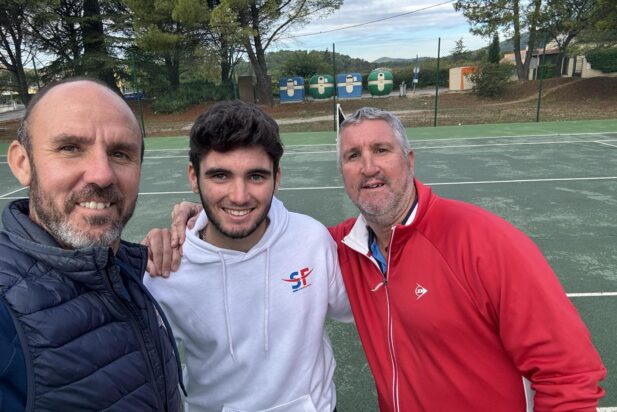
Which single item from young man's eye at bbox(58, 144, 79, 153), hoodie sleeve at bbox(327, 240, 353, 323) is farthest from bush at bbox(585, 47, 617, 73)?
young man's eye at bbox(58, 144, 79, 153)

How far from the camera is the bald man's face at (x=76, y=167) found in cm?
→ 121

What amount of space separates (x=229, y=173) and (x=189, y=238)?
13.1 inches

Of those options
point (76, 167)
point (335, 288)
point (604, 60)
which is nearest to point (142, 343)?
point (76, 167)

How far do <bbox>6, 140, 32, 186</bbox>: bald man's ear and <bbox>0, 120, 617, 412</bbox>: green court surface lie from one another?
7.29 ft

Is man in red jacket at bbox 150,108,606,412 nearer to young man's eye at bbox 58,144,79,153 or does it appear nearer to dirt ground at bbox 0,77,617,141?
young man's eye at bbox 58,144,79,153

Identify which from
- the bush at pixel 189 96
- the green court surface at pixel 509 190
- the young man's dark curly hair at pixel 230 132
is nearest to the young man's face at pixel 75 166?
the young man's dark curly hair at pixel 230 132

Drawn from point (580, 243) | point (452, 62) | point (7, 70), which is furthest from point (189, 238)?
point (452, 62)

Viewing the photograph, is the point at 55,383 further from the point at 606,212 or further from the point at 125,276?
the point at 606,212

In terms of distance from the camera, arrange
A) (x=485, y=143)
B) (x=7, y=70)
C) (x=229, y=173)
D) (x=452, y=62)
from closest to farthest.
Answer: (x=229, y=173)
(x=485, y=143)
(x=7, y=70)
(x=452, y=62)

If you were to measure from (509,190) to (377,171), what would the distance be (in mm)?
6636

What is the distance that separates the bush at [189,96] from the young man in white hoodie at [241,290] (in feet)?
80.0

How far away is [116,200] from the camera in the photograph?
130 centimetres

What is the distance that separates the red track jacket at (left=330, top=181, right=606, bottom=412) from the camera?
147 cm

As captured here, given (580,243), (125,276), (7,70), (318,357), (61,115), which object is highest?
(7,70)
